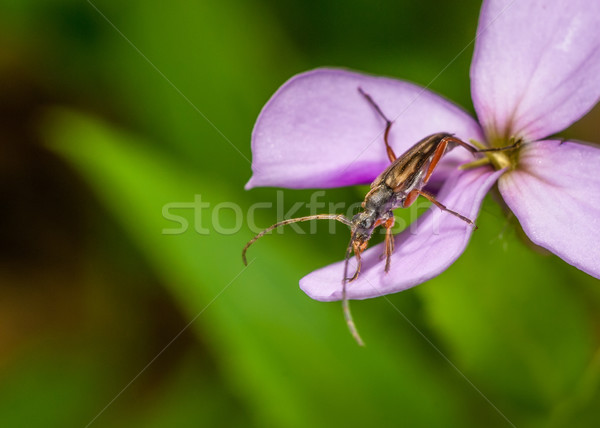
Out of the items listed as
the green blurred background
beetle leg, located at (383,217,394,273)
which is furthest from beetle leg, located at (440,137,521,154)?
the green blurred background

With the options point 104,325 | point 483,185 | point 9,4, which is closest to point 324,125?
point 483,185

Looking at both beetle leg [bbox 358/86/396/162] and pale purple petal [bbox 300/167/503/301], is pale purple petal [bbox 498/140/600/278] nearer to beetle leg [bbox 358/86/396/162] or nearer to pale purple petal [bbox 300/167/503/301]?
pale purple petal [bbox 300/167/503/301]

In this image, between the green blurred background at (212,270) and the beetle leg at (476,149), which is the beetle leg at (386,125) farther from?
the green blurred background at (212,270)

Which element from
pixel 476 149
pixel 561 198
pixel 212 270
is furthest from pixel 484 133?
pixel 212 270

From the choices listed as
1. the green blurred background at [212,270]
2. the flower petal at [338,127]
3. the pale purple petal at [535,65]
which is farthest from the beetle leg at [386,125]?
the green blurred background at [212,270]

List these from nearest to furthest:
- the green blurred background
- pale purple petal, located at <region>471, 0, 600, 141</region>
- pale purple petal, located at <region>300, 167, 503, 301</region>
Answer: pale purple petal, located at <region>300, 167, 503, 301</region> → pale purple petal, located at <region>471, 0, 600, 141</region> → the green blurred background

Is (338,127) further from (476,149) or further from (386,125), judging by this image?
(476,149)

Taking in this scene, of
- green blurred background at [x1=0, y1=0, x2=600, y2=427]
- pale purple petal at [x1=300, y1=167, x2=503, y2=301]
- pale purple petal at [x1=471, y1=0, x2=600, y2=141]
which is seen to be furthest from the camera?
green blurred background at [x1=0, y1=0, x2=600, y2=427]
